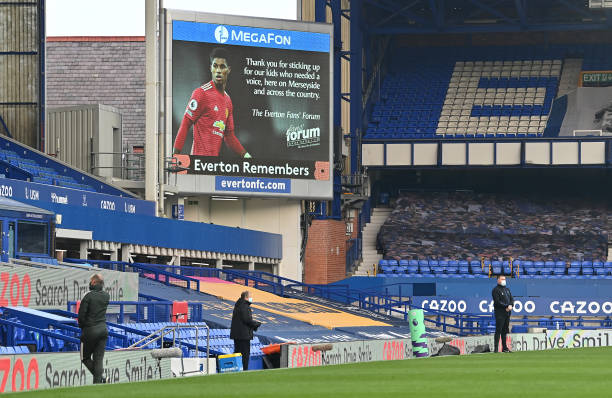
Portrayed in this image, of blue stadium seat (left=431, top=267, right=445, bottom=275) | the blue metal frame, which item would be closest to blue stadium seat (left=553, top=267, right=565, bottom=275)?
blue stadium seat (left=431, top=267, right=445, bottom=275)

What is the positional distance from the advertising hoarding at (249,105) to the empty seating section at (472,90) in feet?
34.6

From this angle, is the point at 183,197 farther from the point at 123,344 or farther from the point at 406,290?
the point at 123,344

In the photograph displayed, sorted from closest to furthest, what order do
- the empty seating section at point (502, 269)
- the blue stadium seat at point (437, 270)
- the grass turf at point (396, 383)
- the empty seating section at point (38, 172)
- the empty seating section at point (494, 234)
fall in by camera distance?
the grass turf at point (396, 383) → the empty seating section at point (38, 172) → the empty seating section at point (502, 269) → the blue stadium seat at point (437, 270) → the empty seating section at point (494, 234)

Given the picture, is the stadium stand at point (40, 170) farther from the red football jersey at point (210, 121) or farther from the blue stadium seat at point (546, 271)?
the blue stadium seat at point (546, 271)

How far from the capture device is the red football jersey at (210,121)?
41.2 metres

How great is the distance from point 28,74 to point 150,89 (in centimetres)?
407

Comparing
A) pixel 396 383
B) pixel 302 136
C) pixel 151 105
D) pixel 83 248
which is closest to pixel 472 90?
pixel 302 136

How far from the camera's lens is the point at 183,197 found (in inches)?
1650

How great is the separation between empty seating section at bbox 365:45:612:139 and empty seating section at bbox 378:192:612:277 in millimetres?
3843

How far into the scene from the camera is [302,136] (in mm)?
43188

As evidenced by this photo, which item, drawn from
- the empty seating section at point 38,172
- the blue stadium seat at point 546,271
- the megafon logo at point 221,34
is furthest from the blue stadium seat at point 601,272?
the empty seating section at point 38,172

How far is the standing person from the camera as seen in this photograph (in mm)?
41156

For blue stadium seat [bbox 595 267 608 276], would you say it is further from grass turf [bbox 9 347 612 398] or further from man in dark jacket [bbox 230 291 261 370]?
man in dark jacket [bbox 230 291 261 370]

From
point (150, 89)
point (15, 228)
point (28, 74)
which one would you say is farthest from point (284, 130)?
point (15, 228)
